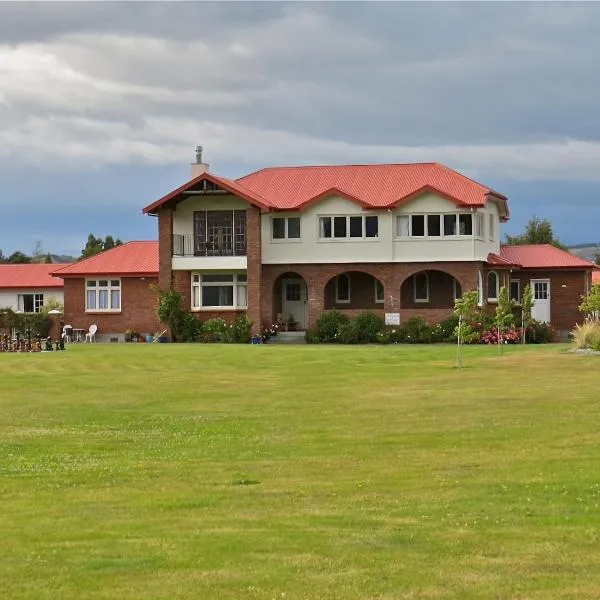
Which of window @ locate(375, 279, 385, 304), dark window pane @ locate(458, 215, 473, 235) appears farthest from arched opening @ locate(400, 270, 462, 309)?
dark window pane @ locate(458, 215, 473, 235)

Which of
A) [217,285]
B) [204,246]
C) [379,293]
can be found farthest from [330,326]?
[204,246]

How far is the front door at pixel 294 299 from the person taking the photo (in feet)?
187

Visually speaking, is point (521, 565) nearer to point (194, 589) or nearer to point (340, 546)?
point (340, 546)

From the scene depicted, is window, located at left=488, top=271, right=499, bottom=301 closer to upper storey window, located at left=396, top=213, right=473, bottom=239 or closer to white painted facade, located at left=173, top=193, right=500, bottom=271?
white painted facade, located at left=173, top=193, right=500, bottom=271

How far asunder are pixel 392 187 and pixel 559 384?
3064cm

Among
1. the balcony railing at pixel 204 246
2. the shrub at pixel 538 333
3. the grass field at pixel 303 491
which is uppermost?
the balcony railing at pixel 204 246

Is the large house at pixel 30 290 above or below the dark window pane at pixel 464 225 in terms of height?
below

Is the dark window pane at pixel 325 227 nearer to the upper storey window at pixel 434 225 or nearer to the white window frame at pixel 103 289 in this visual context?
the upper storey window at pixel 434 225

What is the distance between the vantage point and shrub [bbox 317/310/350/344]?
51.8m

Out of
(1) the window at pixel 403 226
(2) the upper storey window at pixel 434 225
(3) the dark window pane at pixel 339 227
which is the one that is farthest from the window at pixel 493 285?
(3) the dark window pane at pixel 339 227

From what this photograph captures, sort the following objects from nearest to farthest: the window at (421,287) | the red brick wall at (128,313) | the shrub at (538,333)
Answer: the shrub at (538,333) < the window at (421,287) < the red brick wall at (128,313)

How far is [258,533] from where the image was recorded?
35.7 ft

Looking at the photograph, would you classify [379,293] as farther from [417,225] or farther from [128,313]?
[128,313]

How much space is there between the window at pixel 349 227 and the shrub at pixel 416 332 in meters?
4.84
